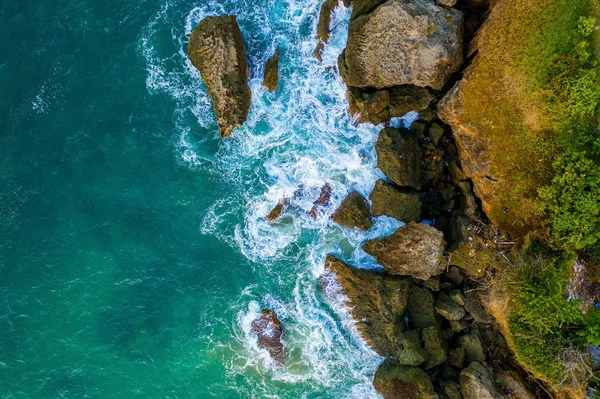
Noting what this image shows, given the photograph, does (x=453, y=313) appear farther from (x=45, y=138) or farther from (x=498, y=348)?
(x=45, y=138)

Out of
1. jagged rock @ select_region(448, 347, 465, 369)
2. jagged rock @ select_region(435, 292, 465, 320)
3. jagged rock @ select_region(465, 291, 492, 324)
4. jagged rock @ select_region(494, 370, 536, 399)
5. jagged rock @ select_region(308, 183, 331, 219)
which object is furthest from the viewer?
jagged rock @ select_region(308, 183, 331, 219)

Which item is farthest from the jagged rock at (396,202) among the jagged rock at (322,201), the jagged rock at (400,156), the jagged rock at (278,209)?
the jagged rock at (278,209)

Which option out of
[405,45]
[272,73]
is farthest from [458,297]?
[272,73]

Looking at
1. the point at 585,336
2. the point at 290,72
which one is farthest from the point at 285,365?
the point at 290,72

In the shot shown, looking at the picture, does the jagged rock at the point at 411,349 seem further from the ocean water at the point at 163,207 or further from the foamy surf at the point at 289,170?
the ocean water at the point at 163,207

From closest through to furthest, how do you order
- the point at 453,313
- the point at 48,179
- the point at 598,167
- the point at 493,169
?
the point at 598,167, the point at 493,169, the point at 453,313, the point at 48,179

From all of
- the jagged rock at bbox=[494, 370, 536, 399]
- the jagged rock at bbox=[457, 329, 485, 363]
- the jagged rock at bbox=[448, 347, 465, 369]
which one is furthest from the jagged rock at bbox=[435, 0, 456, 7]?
the jagged rock at bbox=[494, 370, 536, 399]

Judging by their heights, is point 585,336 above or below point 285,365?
above

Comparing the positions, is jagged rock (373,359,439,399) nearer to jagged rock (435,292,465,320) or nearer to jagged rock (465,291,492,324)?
jagged rock (435,292,465,320)
